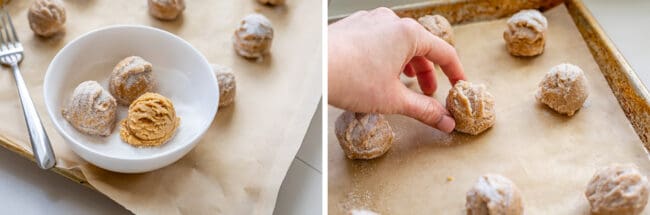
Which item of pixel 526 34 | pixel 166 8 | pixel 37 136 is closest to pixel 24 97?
pixel 37 136

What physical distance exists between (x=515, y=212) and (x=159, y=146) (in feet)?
2.15

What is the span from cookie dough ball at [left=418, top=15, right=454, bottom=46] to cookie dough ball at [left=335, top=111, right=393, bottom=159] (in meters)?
0.28

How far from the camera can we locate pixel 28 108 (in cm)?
147

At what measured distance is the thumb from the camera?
1.45 metres

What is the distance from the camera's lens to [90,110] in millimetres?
1420

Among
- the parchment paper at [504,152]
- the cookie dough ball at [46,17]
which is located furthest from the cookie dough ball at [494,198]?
the cookie dough ball at [46,17]

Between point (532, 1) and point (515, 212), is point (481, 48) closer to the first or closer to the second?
point (532, 1)

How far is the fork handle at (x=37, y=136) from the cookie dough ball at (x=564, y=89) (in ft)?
3.17

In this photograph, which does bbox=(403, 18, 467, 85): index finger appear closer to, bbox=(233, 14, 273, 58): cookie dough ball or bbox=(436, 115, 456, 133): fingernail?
bbox=(436, 115, 456, 133): fingernail

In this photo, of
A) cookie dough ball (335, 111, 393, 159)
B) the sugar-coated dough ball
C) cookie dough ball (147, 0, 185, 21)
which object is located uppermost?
cookie dough ball (147, 0, 185, 21)

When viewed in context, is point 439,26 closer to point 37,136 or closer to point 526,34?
point 526,34

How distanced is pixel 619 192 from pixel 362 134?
47cm

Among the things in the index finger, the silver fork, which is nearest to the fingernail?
the index finger

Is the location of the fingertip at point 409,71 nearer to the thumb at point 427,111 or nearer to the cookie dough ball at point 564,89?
the thumb at point 427,111
